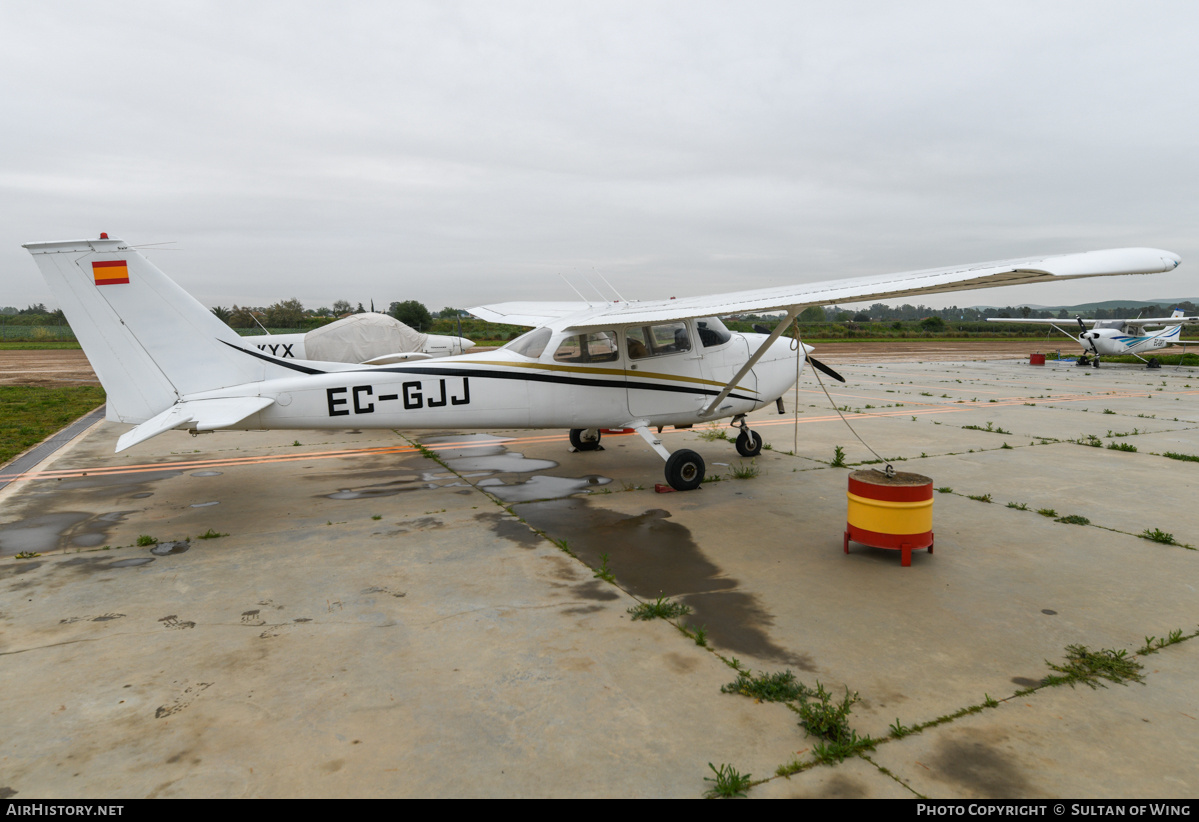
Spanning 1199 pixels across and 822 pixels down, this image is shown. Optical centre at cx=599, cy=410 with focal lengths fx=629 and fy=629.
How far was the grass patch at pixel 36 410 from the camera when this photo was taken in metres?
11.5

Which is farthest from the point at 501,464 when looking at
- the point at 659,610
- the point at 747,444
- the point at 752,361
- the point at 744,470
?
the point at 659,610

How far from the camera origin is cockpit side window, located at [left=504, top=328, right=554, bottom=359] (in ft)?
27.0

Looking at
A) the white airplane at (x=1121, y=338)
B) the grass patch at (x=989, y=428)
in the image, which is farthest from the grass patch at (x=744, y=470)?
the white airplane at (x=1121, y=338)

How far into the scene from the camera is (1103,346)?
28.3 metres

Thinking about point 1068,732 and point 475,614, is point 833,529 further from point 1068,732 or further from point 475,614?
point 475,614

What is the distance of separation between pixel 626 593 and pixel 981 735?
2.48 metres

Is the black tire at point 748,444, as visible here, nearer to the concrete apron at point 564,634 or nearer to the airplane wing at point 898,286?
the concrete apron at point 564,634

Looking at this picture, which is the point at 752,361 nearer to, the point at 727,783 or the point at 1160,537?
the point at 1160,537

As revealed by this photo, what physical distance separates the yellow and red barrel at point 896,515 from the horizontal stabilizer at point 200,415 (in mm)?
6243

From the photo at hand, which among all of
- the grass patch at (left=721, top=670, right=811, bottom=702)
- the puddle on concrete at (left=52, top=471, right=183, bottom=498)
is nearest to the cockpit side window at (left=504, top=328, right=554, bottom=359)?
the puddle on concrete at (left=52, top=471, right=183, bottom=498)

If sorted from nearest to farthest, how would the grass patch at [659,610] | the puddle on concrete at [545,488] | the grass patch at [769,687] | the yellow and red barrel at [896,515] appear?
the grass patch at [769,687] → the grass patch at [659,610] → the yellow and red barrel at [896,515] → the puddle on concrete at [545,488]

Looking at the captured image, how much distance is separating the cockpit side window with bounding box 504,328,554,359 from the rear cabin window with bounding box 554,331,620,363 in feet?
0.69

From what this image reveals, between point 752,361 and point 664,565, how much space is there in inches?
140

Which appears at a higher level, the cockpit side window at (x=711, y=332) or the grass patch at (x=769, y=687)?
the cockpit side window at (x=711, y=332)
